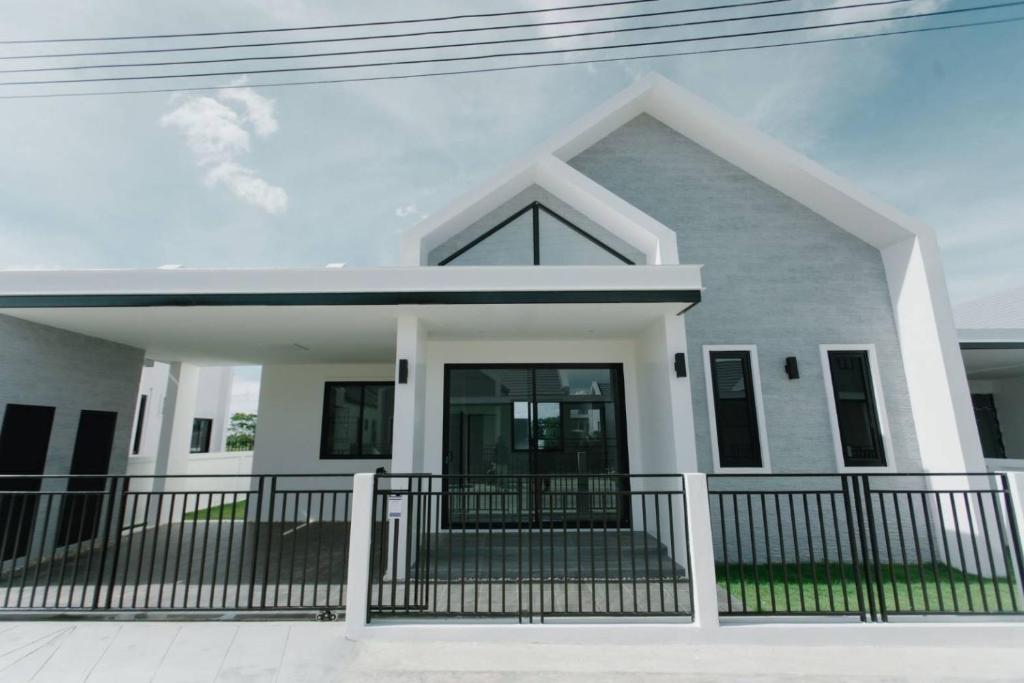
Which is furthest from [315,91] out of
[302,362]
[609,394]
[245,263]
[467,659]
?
[467,659]

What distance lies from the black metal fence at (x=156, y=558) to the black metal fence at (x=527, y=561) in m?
0.59

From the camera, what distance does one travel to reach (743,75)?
25.4 feet

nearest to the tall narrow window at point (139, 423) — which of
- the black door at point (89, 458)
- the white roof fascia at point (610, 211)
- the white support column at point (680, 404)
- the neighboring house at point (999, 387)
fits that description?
the black door at point (89, 458)

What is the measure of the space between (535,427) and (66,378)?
22.2ft

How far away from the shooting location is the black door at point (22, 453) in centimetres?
575

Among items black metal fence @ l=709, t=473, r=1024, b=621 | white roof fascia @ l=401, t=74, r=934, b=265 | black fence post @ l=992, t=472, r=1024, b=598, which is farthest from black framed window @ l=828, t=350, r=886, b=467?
black fence post @ l=992, t=472, r=1024, b=598

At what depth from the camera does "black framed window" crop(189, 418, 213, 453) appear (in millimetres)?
17750

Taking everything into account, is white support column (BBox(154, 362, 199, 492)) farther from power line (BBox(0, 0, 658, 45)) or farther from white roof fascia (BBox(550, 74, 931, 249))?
white roof fascia (BBox(550, 74, 931, 249))

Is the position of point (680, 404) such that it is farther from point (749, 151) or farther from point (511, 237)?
point (749, 151)

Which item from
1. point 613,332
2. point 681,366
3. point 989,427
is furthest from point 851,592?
point 989,427

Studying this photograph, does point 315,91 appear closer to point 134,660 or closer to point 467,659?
point 134,660

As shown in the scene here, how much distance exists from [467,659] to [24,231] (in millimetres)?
Result: 12882

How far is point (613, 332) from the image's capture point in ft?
22.6

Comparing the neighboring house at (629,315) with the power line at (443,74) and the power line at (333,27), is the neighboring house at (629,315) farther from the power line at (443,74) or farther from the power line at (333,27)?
the power line at (333,27)
